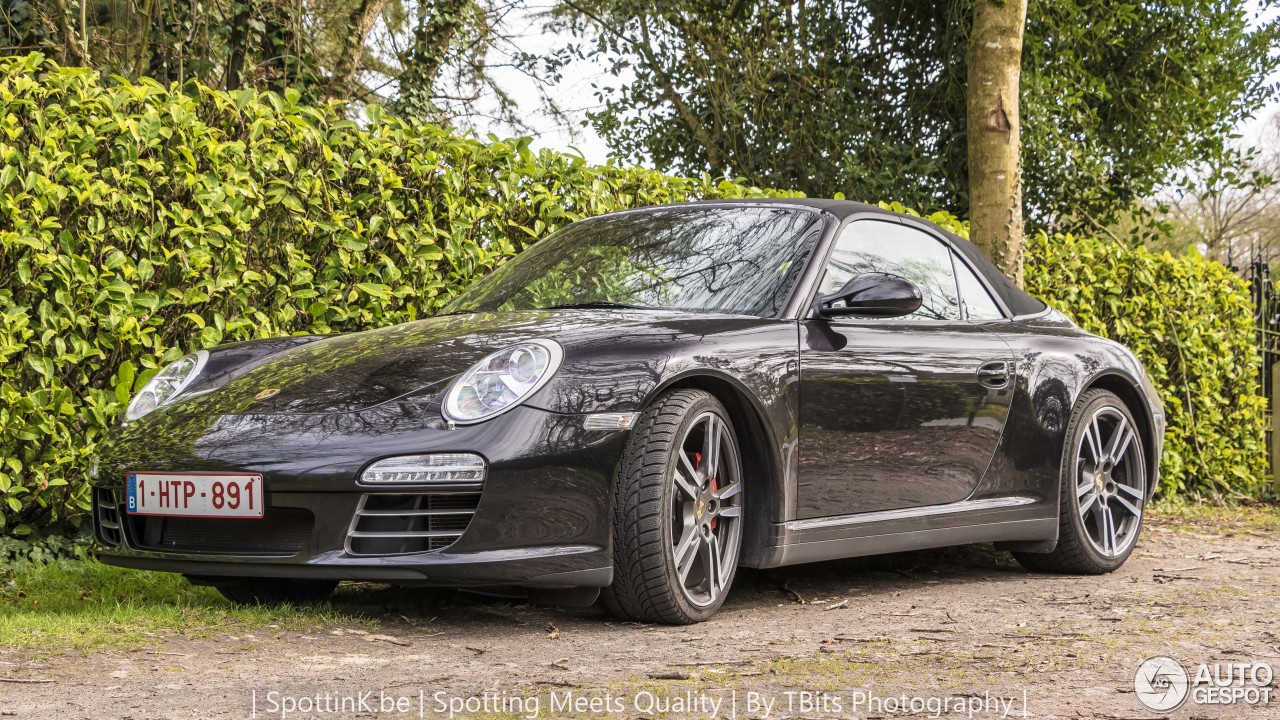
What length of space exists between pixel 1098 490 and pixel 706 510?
2559 millimetres

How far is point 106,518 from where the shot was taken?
176 inches

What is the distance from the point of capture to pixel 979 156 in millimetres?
9016

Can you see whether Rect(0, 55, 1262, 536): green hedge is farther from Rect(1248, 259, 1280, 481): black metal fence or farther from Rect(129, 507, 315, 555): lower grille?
Rect(1248, 259, 1280, 481): black metal fence

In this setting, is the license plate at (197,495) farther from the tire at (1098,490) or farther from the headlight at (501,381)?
the tire at (1098,490)

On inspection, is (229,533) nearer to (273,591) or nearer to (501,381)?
(273,591)

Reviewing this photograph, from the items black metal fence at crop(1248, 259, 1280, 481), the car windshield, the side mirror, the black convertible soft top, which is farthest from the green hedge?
black metal fence at crop(1248, 259, 1280, 481)

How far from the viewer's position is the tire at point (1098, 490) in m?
6.06

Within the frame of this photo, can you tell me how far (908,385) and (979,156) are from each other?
13.9 ft

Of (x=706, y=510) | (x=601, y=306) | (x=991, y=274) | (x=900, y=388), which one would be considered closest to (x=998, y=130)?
(x=991, y=274)

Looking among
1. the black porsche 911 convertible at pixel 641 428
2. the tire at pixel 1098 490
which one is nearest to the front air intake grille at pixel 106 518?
the black porsche 911 convertible at pixel 641 428

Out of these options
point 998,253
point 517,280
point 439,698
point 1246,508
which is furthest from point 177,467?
point 1246,508

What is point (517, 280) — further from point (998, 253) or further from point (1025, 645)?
point (998, 253)

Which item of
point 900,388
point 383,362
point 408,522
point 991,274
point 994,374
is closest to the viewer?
point 408,522

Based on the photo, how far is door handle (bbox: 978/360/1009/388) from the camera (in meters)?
5.56
